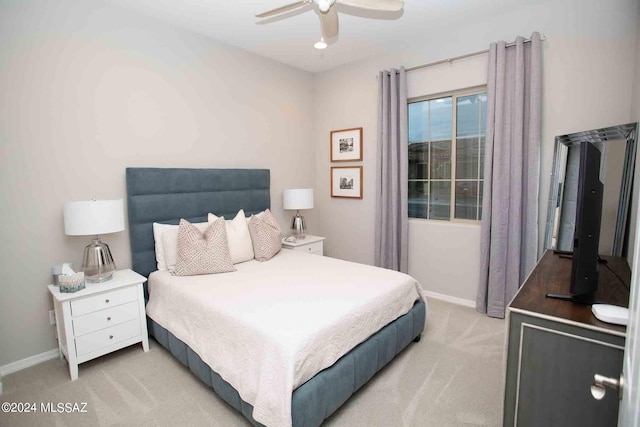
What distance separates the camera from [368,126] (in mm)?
4141

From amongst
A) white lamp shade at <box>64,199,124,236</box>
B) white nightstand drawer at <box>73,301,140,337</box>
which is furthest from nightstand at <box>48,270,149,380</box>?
white lamp shade at <box>64,199,124,236</box>

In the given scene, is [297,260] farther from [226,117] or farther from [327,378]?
[226,117]

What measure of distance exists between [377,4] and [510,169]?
1913mm

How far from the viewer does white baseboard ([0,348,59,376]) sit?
242 cm

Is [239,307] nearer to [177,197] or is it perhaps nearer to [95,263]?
[95,263]

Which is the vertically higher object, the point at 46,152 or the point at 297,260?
the point at 46,152

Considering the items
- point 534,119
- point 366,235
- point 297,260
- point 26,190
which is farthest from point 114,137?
point 534,119

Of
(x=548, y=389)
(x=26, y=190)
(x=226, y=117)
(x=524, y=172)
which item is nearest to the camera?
(x=548, y=389)

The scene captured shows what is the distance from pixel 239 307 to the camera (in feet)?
6.82

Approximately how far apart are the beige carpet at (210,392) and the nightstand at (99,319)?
16 cm

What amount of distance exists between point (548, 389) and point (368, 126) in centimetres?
334

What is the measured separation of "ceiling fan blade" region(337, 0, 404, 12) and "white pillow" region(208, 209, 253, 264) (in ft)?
6.84

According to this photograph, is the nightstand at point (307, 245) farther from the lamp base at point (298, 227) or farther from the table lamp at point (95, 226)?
the table lamp at point (95, 226)

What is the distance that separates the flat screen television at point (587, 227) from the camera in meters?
1.42
